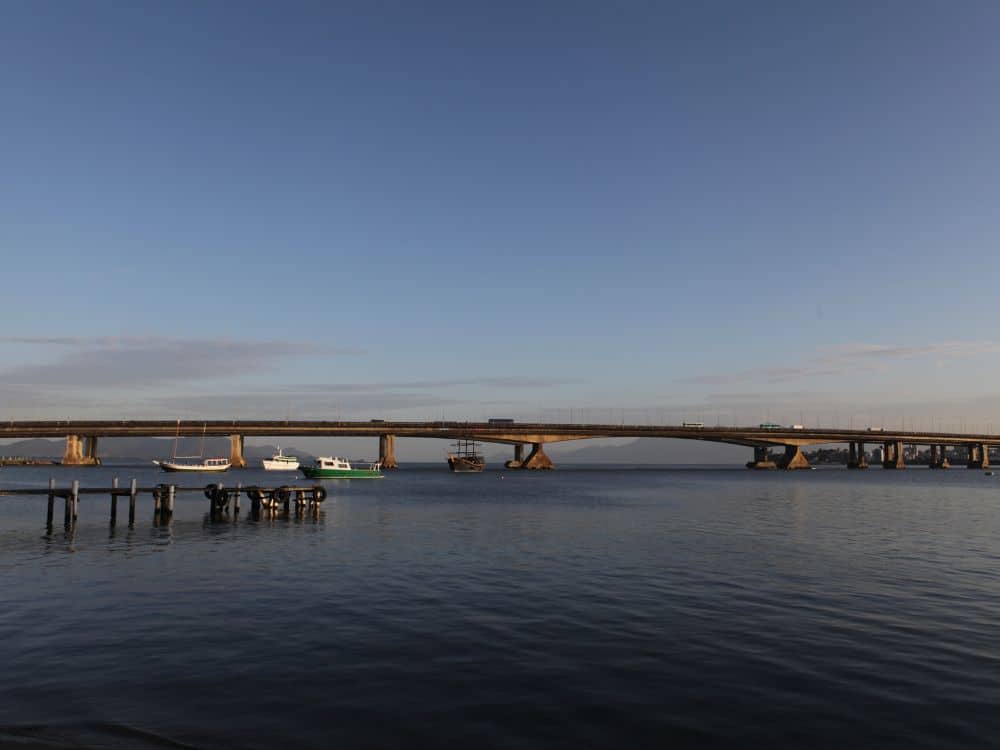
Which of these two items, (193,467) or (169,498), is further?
(193,467)

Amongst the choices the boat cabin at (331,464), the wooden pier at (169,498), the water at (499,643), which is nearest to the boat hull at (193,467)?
the boat cabin at (331,464)

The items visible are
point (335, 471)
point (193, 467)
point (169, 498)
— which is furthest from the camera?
point (193, 467)

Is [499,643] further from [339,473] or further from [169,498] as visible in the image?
[339,473]

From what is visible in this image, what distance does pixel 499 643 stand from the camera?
19000 mm

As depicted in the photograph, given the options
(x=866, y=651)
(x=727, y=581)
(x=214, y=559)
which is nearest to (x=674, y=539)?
(x=727, y=581)

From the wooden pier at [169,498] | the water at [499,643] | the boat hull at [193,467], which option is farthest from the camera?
the boat hull at [193,467]

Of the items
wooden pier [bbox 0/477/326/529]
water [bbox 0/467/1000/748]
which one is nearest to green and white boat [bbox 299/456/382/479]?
wooden pier [bbox 0/477/326/529]

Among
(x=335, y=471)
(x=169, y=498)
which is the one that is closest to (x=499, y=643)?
(x=169, y=498)

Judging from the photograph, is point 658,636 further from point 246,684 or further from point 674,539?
point 674,539

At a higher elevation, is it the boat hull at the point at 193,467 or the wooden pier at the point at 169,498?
the wooden pier at the point at 169,498

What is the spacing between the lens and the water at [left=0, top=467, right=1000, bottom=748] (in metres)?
13.1

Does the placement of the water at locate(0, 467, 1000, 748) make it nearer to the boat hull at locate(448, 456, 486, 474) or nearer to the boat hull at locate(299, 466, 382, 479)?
the boat hull at locate(299, 466, 382, 479)

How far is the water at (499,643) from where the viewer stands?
43.1ft

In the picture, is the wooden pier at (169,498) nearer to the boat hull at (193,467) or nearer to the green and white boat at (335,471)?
the green and white boat at (335,471)
